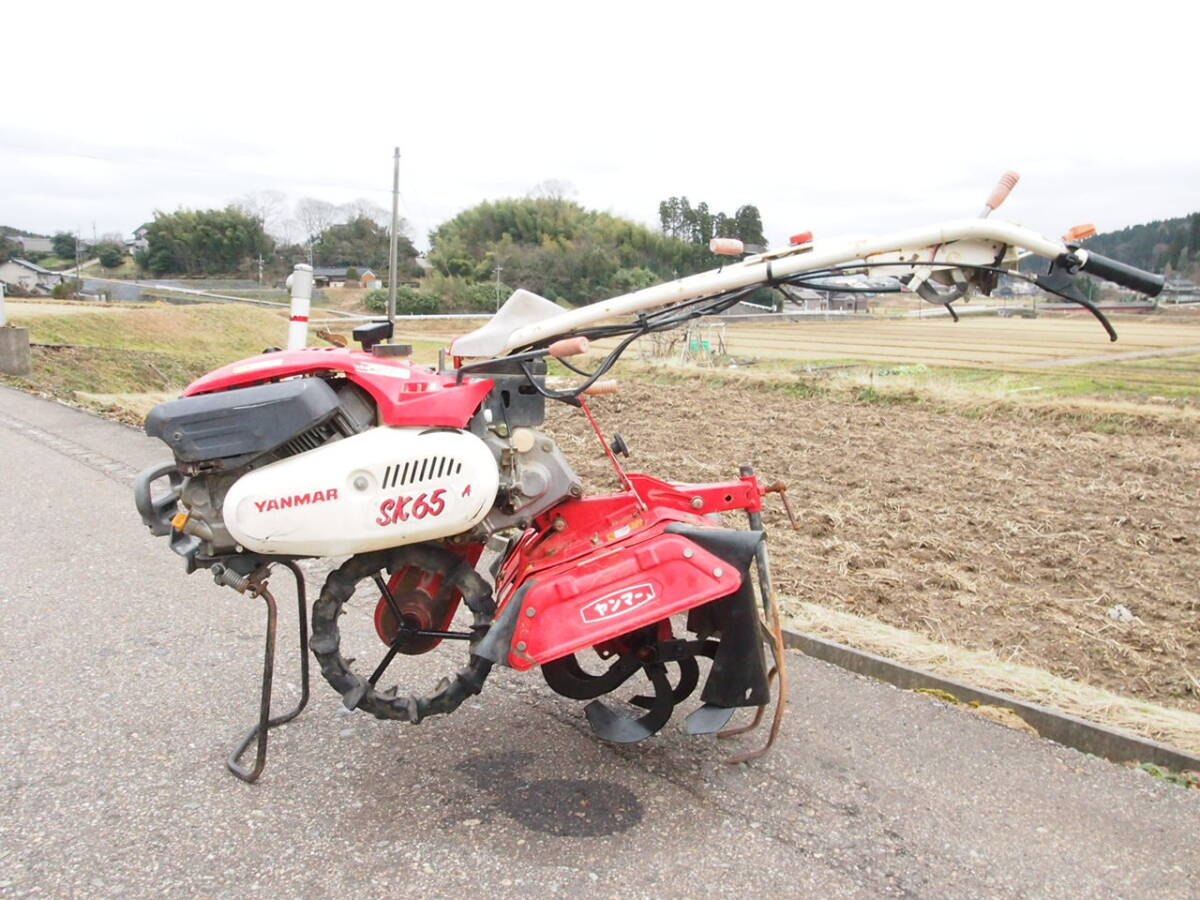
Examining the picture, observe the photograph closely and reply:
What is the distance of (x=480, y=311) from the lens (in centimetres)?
5300

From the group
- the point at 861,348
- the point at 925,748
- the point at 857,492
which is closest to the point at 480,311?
the point at 861,348

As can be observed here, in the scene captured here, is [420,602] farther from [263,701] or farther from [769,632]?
[769,632]

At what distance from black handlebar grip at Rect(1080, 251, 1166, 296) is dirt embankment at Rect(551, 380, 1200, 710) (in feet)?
7.82

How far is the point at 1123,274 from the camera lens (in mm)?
3170

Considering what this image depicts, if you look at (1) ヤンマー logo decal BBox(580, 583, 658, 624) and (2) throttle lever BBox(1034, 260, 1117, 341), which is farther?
(1) ヤンマー logo decal BBox(580, 583, 658, 624)

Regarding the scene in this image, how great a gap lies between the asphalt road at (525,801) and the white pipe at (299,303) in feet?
5.08

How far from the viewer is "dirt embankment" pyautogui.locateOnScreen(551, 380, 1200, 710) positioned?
527 cm

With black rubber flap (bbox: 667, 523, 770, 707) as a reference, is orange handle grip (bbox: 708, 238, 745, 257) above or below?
above

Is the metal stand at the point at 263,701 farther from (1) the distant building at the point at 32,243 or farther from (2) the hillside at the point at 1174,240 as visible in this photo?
(1) the distant building at the point at 32,243

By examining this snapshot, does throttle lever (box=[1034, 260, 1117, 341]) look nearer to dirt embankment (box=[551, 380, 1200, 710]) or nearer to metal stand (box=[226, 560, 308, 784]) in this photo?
dirt embankment (box=[551, 380, 1200, 710])

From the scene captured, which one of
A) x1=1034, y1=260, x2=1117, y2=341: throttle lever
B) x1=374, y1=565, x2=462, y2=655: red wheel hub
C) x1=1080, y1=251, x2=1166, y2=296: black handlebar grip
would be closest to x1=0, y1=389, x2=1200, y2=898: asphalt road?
x1=374, y1=565, x2=462, y2=655: red wheel hub

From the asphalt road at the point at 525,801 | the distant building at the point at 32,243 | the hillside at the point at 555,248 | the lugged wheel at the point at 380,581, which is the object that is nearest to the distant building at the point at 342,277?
the hillside at the point at 555,248

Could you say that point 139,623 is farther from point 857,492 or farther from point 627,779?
point 857,492

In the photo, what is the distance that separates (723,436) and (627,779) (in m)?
8.26
